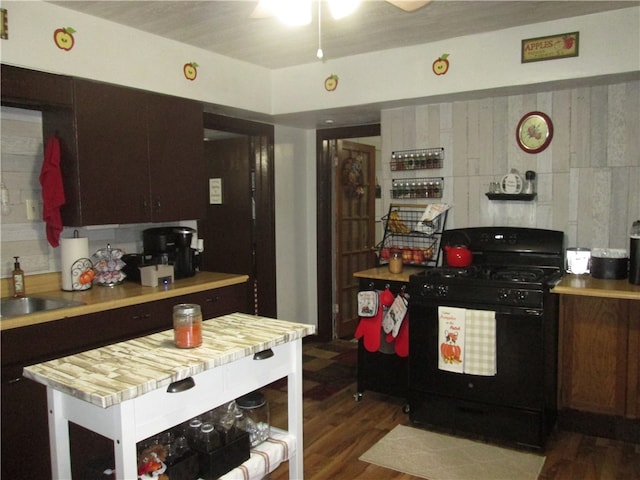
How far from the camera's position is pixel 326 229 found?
15.6ft

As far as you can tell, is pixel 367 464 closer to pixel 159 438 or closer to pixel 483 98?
pixel 159 438

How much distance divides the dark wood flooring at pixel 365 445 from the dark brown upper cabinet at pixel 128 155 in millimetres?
1517

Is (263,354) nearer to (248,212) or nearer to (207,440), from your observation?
(207,440)

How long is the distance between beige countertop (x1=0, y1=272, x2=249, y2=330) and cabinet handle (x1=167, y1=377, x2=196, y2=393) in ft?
3.42

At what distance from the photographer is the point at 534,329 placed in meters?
2.66

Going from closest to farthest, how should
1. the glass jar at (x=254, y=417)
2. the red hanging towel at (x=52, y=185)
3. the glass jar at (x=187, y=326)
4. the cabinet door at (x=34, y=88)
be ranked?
1. the glass jar at (x=187, y=326)
2. the glass jar at (x=254, y=417)
3. the cabinet door at (x=34, y=88)
4. the red hanging towel at (x=52, y=185)

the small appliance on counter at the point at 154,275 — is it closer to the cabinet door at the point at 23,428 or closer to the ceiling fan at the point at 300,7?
the cabinet door at the point at 23,428

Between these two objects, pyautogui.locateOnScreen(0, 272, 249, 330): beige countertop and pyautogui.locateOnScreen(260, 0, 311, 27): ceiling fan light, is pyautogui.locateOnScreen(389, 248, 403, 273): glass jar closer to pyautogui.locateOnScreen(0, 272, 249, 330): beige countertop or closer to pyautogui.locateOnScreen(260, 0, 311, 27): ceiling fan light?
pyautogui.locateOnScreen(0, 272, 249, 330): beige countertop

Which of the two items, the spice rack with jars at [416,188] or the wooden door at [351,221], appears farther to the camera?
the wooden door at [351,221]

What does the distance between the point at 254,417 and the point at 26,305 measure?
1481 millimetres

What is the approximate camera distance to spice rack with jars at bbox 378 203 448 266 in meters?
3.55

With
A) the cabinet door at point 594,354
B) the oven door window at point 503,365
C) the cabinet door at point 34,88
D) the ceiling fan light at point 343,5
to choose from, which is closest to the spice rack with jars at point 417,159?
the oven door window at point 503,365

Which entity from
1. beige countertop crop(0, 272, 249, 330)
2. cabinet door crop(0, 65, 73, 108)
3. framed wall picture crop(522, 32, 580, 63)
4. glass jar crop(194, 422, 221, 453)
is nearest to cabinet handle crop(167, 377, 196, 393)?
glass jar crop(194, 422, 221, 453)

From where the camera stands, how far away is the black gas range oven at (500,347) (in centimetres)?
268
